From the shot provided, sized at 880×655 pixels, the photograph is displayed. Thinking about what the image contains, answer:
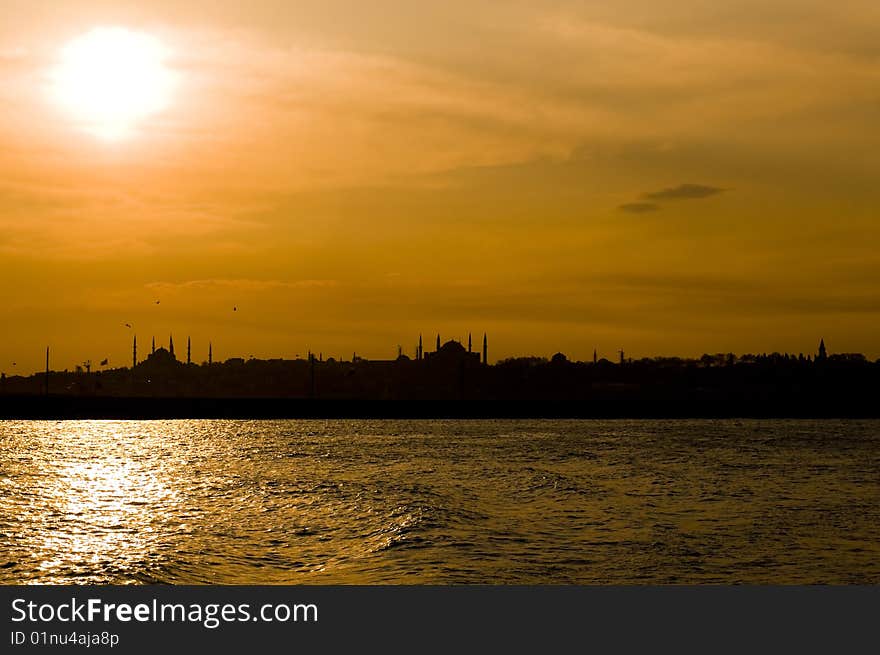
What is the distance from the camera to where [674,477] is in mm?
95625

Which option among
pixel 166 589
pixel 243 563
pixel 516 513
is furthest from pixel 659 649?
pixel 516 513

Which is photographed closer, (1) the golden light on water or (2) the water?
(2) the water

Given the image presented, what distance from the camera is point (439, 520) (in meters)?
58.7

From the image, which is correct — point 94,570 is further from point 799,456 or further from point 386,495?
point 799,456

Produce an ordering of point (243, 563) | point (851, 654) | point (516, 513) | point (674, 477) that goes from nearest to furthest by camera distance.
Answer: point (851, 654), point (243, 563), point (516, 513), point (674, 477)

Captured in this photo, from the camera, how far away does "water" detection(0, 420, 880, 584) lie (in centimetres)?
4250

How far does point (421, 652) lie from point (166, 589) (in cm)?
1360

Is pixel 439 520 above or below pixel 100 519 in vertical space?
below

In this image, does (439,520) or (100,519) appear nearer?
(439,520)

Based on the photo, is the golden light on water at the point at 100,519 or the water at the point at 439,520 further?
the golden light on water at the point at 100,519

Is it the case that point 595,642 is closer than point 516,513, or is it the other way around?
point 595,642

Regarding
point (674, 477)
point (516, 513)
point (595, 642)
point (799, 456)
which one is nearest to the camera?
point (595, 642)

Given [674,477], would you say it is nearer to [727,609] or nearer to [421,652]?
[727,609]

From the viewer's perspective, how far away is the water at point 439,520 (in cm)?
4250
